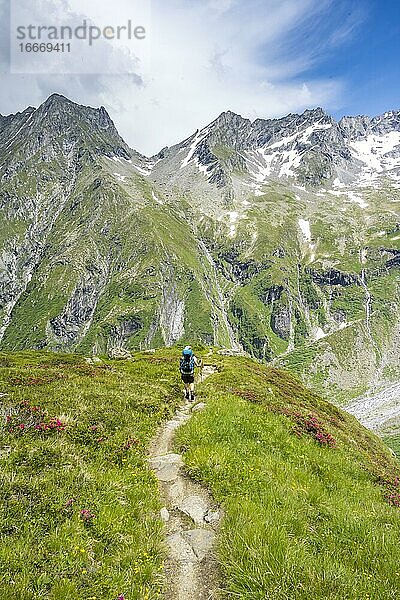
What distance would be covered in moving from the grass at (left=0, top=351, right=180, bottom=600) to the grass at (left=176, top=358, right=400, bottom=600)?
1982 millimetres

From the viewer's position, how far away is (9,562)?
7945 mm

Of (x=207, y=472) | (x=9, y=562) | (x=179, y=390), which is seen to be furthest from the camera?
(x=179, y=390)

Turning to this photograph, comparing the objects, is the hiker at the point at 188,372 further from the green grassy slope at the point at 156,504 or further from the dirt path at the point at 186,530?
the dirt path at the point at 186,530

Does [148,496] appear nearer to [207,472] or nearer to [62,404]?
[207,472]

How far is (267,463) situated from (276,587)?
7.17m

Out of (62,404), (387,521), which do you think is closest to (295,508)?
(387,521)

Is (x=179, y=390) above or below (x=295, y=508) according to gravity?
above

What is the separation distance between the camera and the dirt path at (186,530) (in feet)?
28.2

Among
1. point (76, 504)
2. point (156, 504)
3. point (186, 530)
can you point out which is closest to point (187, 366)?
point (156, 504)

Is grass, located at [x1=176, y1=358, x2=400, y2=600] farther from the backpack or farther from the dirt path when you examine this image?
the backpack

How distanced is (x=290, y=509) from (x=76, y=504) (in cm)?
588

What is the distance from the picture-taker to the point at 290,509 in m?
11.0

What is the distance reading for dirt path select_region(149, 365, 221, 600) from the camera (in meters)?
8.59

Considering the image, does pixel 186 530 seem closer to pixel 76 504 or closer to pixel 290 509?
pixel 290 509
